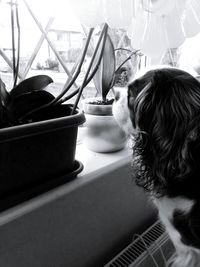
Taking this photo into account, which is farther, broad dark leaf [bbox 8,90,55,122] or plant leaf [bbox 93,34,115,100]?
plant leaf [bbox 93,34,115,100]

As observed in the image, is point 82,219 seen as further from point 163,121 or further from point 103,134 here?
point 163,121

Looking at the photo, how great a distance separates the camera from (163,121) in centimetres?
71

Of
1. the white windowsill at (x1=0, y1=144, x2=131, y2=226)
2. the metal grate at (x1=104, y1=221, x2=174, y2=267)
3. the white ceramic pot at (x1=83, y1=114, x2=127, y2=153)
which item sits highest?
the white ceramic pot at (x1=83, y1=114, x2=127, y2=153)

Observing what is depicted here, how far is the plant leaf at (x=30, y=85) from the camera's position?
2.04 feet

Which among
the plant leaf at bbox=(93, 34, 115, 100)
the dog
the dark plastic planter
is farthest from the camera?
the plant leaf at bbox=(93, 34, 115, 100)

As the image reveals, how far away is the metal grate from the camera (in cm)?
84

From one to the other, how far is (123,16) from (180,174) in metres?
0.45

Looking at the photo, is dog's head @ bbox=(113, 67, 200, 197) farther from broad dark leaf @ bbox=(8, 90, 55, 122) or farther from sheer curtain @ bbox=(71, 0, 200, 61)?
broad dark leaf @ bbox=(8, 90, 55, 122)

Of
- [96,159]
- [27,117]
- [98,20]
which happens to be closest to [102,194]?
[96,159]

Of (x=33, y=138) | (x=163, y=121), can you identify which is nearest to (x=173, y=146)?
(x=163, y=121)

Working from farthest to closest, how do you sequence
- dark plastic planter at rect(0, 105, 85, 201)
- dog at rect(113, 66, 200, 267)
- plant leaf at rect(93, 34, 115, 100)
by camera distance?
1. plant leaf at rect(93, 34, 115, 100)
2. dog at rect(113, 66, 200, 267)
3. dark plastic planter at rect(0, 105, 85, 201)

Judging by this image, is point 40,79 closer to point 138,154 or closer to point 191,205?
point 138,154

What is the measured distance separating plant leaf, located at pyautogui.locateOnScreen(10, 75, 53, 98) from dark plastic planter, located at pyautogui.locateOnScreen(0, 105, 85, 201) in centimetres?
9

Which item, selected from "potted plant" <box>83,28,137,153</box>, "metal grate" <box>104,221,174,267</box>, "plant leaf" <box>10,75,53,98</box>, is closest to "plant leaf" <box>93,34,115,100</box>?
"potted plant" <box>83,28,137,153</box>
